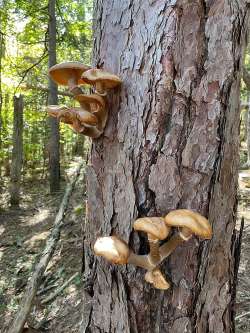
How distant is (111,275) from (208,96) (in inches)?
37.6

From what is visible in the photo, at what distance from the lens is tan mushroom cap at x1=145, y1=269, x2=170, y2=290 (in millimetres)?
1480

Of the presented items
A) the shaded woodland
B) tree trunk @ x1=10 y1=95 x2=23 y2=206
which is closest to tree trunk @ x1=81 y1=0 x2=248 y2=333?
the shaded woodland

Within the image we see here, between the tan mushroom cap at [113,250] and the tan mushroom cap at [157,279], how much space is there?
0.16 m

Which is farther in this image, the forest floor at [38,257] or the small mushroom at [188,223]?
the forest floor at [38,257]

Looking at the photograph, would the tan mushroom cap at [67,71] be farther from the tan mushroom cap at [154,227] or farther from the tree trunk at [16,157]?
the tree trunk at [16,157]

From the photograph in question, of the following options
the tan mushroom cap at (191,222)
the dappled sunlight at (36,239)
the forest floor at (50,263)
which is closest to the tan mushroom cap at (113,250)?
the tan mushroom cap at (191,222)

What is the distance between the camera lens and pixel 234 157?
5.54ft

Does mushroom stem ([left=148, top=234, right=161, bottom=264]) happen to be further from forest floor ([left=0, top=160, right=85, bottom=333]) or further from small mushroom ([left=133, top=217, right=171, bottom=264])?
forest floor ([left=0, top=160, right=85, bottom=333])

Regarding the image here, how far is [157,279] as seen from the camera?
4.92 ft

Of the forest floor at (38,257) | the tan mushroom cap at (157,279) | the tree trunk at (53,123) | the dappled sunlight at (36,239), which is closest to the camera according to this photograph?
the tan mushroom cap at (157,279)

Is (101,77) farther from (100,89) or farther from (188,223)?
(188,223)

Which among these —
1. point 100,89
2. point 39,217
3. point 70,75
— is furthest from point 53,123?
point 100,89

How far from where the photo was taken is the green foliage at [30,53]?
1108cm

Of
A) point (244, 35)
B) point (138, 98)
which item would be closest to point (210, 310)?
point (138, 98)
